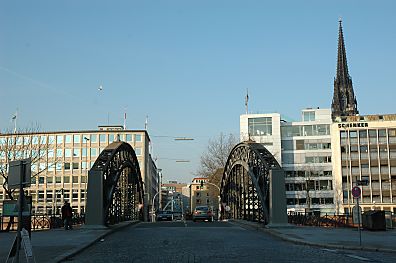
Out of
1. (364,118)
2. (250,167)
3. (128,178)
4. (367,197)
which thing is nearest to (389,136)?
(364,118)

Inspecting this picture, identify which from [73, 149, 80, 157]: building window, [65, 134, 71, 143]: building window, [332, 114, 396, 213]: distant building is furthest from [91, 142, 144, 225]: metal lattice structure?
[65, 134, 71, 143]: building window

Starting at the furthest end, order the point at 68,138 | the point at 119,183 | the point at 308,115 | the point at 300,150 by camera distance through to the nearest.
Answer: the point at 68,138 < the point at 308,115 < the point at 300,150 < the point at 119,183

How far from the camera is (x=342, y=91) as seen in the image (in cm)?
14250

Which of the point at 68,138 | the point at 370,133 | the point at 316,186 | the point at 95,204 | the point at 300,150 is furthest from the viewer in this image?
the point at 68,138

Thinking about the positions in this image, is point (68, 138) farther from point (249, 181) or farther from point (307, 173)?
point (249, 181)

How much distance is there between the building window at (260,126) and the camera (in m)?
105

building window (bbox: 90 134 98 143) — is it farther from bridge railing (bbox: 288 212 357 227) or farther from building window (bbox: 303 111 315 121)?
bridge railing (bbox: 288 212 357 227)

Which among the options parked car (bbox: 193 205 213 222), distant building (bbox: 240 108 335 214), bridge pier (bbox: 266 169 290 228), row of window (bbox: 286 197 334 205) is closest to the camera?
bridge pier (bbox: 266 169 290 228)

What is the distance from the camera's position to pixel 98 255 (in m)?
15.6

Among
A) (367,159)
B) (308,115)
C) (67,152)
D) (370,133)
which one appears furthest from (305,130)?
(67,152)

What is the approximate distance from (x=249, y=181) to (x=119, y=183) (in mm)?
12032

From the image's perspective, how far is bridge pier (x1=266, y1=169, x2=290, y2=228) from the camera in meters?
27.0

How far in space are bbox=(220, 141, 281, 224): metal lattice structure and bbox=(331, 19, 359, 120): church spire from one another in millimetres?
92670

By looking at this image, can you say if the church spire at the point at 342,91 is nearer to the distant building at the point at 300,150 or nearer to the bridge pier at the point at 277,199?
the distant building at the point at 300,150
